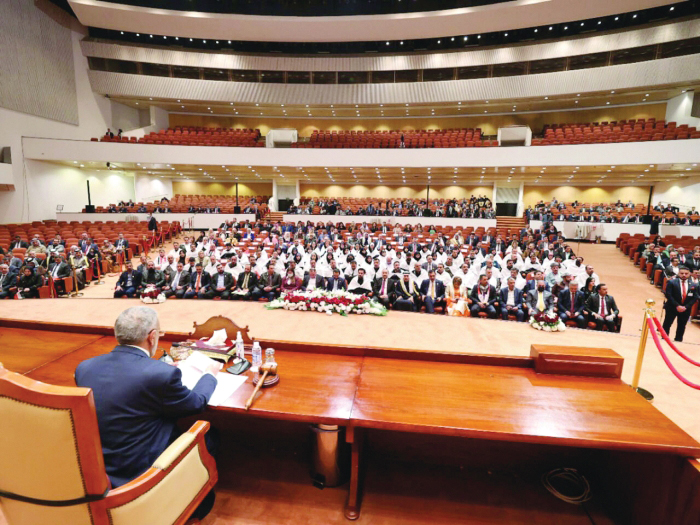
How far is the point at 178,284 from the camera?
6.46 meters

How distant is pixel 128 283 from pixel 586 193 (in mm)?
18968

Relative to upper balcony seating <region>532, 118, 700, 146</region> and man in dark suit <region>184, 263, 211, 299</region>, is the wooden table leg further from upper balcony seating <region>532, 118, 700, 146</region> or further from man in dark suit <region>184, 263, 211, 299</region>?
upper balcony seating <region>532, 118, 700, 146</region>

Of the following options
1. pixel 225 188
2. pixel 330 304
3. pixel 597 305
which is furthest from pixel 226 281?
pixel 225 188

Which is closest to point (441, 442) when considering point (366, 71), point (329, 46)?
Result: point (366, 71)

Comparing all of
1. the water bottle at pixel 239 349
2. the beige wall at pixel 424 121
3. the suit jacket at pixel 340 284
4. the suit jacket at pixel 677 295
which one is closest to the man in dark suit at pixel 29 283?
the suit jacket at pixel 340 284

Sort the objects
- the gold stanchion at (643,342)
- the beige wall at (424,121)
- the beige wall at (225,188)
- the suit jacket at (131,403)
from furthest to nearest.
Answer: the beige wall at (225,188) → the beige wall at (424,121) → the gold stanchion at (643,342) → the suit jacket at (131,403)

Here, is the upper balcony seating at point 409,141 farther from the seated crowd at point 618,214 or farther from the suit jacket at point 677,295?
the suit jacket at point 677,295

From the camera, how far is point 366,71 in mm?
16844

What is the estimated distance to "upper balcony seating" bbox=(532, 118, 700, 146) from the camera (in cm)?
1191

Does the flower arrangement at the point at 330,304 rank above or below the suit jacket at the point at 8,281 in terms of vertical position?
above

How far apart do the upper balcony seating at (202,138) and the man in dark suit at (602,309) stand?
523 inches

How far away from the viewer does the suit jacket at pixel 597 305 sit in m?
5.06

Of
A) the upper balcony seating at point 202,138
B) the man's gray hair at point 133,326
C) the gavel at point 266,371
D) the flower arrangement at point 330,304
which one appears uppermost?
the upper balcony seating at point 202,138

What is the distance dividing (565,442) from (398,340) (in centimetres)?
243
